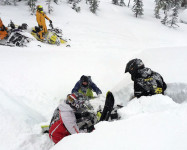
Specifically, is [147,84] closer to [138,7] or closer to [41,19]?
[41,19]

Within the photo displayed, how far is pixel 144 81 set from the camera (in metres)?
3.15

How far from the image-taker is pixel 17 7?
14633 mm

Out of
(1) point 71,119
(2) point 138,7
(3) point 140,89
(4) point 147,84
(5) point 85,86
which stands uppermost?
(2) point 138,7

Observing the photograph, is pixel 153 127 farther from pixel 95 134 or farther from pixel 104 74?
pixel 104 74

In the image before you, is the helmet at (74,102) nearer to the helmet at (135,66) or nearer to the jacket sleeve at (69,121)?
the jacket sleeve at (69,121)

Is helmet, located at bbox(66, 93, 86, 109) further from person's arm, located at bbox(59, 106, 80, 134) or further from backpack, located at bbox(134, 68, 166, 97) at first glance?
backpack, located at bbox(134, 68, 166, 97)

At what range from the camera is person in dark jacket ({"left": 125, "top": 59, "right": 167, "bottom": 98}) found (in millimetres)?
3088

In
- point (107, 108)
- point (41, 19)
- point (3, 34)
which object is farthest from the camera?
point (41, 19)

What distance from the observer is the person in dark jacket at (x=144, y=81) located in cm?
309

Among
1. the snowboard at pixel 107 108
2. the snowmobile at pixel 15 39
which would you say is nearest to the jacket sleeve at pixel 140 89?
the snowboard at pixel 107 108

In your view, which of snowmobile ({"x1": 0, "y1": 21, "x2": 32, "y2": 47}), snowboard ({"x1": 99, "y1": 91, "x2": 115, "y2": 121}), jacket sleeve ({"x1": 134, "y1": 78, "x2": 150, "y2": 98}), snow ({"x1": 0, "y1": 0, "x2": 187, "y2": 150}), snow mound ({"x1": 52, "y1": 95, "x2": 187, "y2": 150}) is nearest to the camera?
snow mound ({"x1": 52, "y1": 95, "x2": 187, "y2": 150})

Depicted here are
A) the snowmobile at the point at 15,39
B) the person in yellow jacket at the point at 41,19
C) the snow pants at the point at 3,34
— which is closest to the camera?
the snowmobile at the point at 15,39

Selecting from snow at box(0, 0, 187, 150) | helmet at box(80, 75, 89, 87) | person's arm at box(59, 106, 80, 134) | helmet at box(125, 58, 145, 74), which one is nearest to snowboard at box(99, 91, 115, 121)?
snow at box(0, 0, 187, 150)

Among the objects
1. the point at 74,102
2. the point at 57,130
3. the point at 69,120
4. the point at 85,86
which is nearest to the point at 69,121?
the point at 69,120
